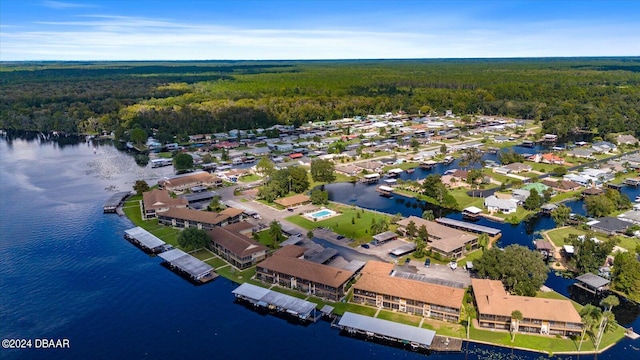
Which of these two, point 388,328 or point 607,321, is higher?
point 607,321

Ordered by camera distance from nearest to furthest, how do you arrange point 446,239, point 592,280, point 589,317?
point 589,317 → point 592,280 → point 446,239

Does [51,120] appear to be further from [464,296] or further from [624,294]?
[624,294]

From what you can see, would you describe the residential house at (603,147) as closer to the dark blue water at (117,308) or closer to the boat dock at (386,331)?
the dark blue water at (117,308)

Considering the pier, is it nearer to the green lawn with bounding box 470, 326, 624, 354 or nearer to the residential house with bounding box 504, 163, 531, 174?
the green lawn with bounding box 470, 326, 624, 354

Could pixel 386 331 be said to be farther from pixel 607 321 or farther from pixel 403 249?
pixel 607 321

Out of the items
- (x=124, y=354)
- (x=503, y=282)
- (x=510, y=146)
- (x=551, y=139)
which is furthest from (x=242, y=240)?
(x=551, y=139)

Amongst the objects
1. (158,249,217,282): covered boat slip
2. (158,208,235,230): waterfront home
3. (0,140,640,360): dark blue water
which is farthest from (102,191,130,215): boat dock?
(158,249,217,282): covered boat slip

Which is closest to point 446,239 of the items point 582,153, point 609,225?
point 609,225
